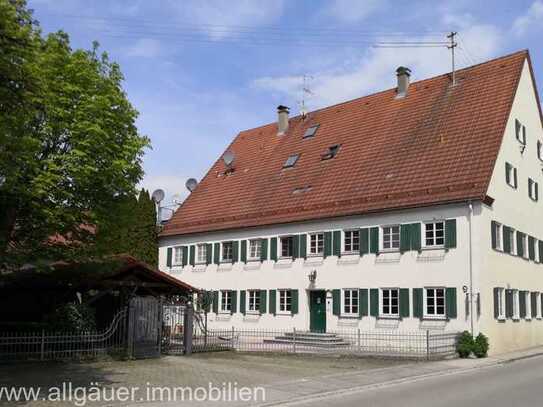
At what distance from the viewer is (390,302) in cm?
2678

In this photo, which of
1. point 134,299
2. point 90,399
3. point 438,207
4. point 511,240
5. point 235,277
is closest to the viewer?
point 90,399

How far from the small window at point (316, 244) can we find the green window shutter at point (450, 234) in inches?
251

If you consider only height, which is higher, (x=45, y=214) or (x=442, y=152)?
(x=442, y=152)

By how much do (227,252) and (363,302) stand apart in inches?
374

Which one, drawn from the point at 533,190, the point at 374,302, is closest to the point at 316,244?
the point at 374,302

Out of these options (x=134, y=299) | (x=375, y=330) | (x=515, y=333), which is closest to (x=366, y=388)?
(x=134, y=299)

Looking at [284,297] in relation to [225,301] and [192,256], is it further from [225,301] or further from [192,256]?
[192,256]

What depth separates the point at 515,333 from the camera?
88.8 feet

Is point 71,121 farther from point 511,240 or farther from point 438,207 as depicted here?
point 511,240

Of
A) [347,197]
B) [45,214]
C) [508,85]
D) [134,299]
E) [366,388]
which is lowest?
[366,388]

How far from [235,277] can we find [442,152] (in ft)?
39.9

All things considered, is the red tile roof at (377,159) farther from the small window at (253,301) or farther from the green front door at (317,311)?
the green front door at (317,311)

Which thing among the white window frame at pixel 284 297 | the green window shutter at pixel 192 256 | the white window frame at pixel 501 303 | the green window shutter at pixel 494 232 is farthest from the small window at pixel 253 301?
the green window shutter at pixel 494 232

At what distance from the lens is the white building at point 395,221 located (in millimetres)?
25297
